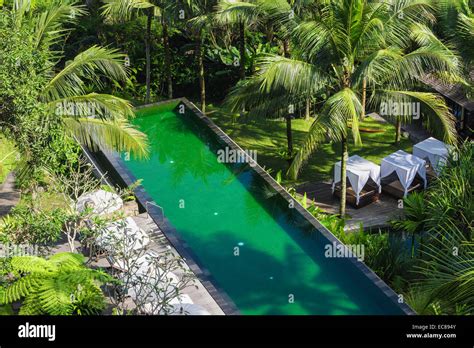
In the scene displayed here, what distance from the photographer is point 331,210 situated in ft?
65.9

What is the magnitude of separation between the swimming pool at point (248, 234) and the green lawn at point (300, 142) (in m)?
1.62

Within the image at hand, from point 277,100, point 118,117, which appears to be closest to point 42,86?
point 118,117

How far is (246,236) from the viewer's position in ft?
57.7

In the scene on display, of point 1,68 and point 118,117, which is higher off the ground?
point 1,68

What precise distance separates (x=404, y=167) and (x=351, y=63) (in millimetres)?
3980

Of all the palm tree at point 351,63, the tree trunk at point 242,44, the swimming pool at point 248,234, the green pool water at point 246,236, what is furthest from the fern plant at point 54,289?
the tree trunk at point 242,44

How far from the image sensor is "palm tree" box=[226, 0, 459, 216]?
17078 millimetres

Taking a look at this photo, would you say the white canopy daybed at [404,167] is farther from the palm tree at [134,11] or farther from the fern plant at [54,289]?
the fern plant at [54,289]

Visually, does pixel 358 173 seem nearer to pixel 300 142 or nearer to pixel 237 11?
pixel 300 142

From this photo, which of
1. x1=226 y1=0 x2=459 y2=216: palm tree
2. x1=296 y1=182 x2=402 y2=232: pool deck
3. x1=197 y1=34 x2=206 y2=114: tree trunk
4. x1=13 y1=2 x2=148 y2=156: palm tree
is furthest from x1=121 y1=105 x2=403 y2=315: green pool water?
x1=13 y1=2 x2=148 y2=156: palm tree

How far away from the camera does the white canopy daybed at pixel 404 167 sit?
20406 mm

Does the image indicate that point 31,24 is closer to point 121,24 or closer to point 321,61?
point 321,61
